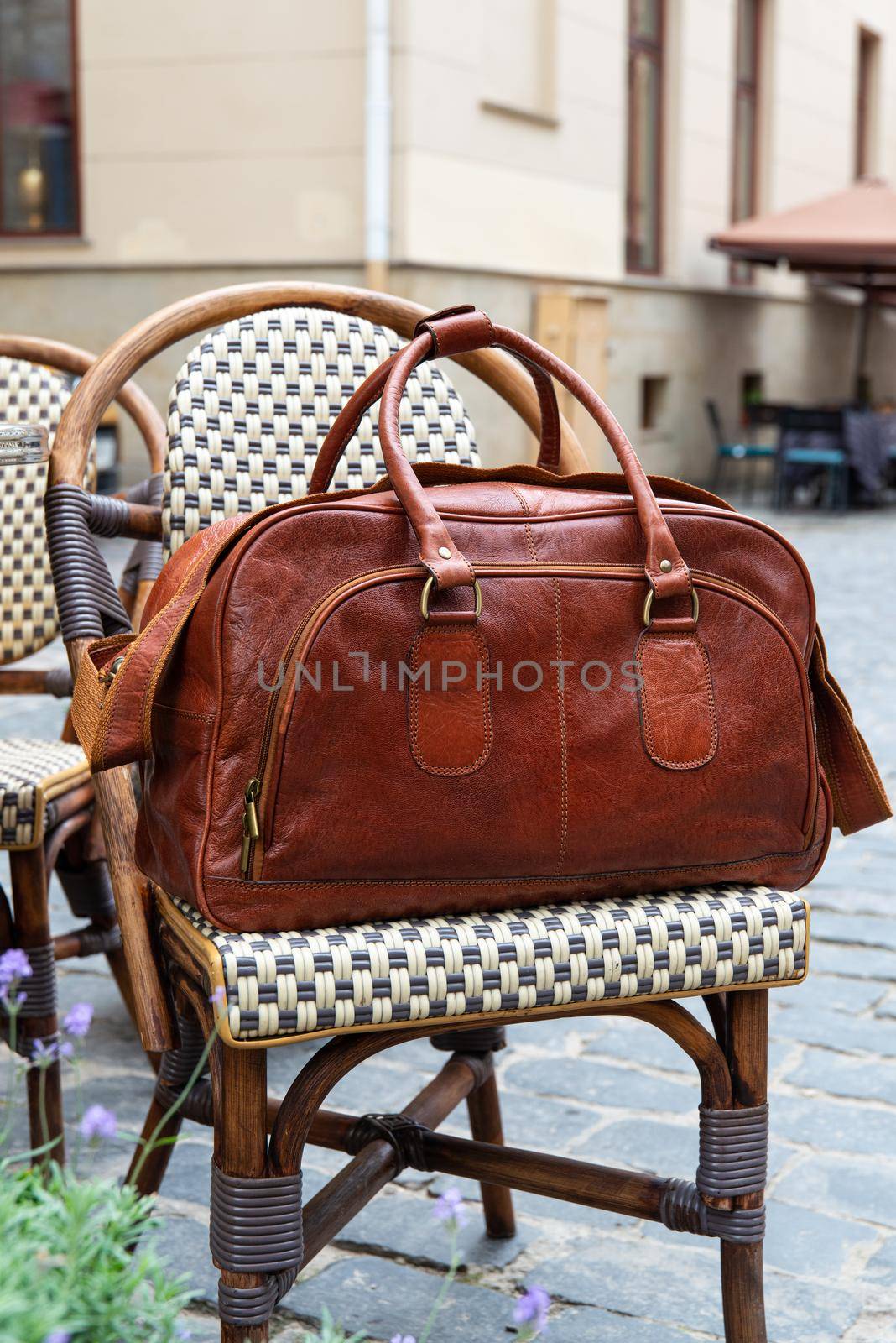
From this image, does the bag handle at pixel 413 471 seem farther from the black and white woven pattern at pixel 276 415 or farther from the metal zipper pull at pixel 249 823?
the black and white woven pattern at pixel 276 415

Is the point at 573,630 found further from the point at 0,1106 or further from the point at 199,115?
the point at 199,115

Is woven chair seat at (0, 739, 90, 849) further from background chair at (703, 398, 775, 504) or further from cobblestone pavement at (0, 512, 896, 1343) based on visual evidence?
background chair at (703, 398, 775, 504)

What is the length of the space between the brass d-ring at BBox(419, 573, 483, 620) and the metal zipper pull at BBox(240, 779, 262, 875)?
8.5 inches

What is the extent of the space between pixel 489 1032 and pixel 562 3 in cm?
1195

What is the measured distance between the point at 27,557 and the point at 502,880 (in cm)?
176

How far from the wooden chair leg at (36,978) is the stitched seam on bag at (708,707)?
43.5 inches

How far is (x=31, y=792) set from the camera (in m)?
2.25

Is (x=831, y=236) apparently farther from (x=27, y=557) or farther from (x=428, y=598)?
(x=428, y=598)

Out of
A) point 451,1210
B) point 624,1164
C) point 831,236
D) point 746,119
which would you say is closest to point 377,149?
point 831,236

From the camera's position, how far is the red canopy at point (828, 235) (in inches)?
550

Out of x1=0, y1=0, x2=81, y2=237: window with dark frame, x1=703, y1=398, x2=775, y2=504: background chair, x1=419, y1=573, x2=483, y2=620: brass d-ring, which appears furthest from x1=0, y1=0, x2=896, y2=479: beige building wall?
x1=419, y1=573, x2=483, y2=620: brass d-ring

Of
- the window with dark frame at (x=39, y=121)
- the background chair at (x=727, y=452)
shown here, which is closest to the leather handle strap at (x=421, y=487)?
the window with dark frame at (x=39, y=121)

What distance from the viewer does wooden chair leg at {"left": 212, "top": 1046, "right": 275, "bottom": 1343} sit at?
1479mm

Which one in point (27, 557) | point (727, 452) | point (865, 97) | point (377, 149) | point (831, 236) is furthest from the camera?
point (865, 97)
